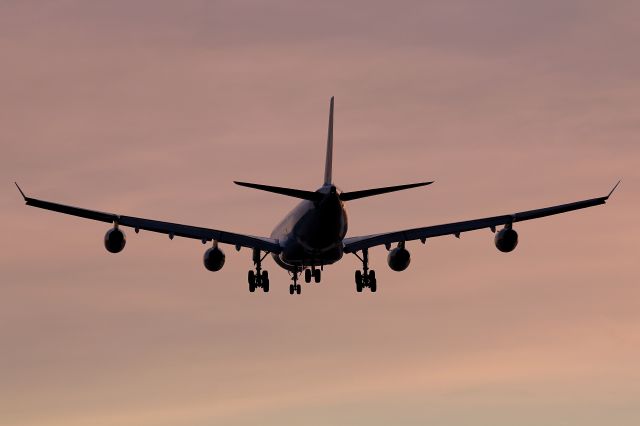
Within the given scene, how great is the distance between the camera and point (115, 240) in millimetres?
96188

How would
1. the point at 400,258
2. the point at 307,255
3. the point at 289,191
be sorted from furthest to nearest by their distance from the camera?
the point at 400,258 < the point at 307,255 < the point at 289,191

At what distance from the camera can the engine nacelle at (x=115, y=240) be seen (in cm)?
9619

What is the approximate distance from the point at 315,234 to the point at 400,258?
1006 centimetres

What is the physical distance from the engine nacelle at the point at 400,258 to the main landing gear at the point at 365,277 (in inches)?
109

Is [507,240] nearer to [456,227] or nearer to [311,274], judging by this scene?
[456,227]

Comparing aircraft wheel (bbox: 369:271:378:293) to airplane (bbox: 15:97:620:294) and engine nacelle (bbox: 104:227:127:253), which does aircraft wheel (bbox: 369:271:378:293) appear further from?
engine nacelle (bbox: 104:227:127:253)

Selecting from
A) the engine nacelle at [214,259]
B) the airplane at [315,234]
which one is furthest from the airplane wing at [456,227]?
the engine nacelle at [214,259]

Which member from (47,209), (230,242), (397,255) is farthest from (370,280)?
(47,209)

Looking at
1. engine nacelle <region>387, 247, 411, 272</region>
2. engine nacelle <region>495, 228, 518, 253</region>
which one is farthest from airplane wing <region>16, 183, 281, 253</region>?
engine nacelle <region>495, 228, 518, 253</region>

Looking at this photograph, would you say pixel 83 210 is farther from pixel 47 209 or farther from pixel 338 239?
pixel 338 239

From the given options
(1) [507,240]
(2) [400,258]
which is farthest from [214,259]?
(1) [507,240]

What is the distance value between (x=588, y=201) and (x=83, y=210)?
33.6m

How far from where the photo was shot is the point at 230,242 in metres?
103

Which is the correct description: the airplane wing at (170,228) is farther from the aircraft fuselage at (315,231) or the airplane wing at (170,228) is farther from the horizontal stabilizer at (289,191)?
the horizontal stabilizer at (289,191)
